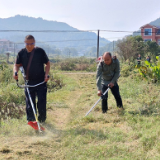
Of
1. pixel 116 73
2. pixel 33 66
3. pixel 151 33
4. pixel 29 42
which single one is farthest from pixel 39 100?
pixel 151 33

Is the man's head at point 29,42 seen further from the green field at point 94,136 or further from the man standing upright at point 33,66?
the green field at point 94,136

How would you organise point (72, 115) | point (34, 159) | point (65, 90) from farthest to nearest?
point (65, 90) → point (72, 115) → point (34, 159)

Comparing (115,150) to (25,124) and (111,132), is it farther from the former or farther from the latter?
(25,124)

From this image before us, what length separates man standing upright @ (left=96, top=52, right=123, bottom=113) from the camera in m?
5.43

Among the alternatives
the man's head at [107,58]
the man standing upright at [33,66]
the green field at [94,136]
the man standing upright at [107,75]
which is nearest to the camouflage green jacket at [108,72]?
the man standing upright at [107,75]

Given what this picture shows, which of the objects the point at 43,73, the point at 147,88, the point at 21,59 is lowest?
the point at 147,88

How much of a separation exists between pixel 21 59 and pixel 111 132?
2386 millimetres

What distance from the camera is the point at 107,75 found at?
5.67 meters

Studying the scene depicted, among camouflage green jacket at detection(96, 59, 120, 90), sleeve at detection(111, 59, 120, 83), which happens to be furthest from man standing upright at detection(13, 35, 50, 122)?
sleeve at detection(111, 59, 120, 83)

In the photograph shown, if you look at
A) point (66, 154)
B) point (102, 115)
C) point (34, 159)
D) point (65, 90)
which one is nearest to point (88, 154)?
point (66, 154)

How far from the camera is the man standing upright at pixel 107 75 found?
5426 millimetres

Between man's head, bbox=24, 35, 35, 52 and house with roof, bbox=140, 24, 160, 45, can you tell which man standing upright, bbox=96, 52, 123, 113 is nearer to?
man's head, bbox=24, 35, 35, 52

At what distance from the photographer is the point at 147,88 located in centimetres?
717

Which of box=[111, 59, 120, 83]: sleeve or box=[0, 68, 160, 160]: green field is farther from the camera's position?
box=[111, 59, 120, 83]: sleeve
